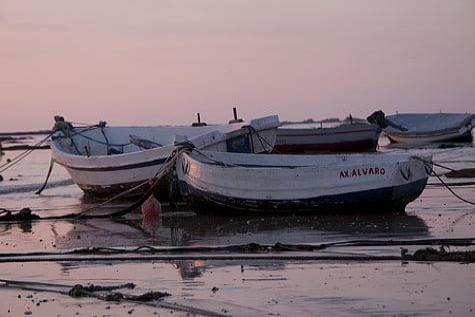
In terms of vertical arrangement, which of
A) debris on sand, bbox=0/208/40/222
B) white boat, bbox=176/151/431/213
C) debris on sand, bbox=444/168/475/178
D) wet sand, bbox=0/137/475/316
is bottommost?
wet sand, bbox=0/137/475/316

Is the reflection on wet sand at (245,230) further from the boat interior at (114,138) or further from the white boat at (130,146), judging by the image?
the boat interior at (114,138)

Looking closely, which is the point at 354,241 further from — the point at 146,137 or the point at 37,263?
the point at 146,137

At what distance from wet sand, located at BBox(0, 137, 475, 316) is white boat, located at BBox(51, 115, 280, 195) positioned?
2.88 metres

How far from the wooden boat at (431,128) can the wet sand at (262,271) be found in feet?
120

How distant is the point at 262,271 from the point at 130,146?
16482 mm

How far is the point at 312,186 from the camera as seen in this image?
16594 mm

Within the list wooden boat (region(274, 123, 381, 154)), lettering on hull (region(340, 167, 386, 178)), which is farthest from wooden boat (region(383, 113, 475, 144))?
lettering on hull (region(340, 167, 386, 178))

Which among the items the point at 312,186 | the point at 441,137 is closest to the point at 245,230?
the point at 312,186

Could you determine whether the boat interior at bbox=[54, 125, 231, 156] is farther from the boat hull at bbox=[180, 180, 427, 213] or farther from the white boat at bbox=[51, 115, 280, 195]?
the boat hull at bbox=[180, 180, 427, 213]

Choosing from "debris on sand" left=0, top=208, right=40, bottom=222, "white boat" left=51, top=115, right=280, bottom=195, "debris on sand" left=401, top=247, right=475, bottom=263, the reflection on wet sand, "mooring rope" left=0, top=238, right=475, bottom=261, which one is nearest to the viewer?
"debris on sand" left=401, top=247, right=475, bottom=263

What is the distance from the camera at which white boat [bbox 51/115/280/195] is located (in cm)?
2103

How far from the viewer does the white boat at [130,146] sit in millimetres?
21031

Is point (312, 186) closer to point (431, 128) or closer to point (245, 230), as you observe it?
point (245, 230)

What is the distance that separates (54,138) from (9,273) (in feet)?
49.7
